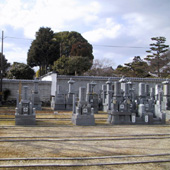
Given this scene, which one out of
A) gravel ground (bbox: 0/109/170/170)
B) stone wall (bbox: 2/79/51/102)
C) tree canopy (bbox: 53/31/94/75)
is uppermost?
tree canopy (bbox: 53/31/94/75)

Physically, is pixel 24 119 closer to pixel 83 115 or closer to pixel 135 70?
pixel 83 115

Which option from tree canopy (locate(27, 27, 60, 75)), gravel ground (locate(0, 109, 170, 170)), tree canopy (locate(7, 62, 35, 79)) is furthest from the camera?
tree canopy (locate(27, 27, 60, 75))

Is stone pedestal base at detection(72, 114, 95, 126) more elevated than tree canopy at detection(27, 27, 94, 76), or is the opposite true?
tree canopy at detection(27, 27, 94, 76)

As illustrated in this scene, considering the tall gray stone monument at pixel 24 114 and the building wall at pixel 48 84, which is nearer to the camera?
the tall gray stone monument at pixel 24 114

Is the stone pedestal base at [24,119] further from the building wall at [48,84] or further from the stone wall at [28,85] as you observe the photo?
the building wall at [48,84]

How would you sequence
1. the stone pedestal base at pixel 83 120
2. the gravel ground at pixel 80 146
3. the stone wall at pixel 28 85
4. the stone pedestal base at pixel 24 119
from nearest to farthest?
the gravel ground at pixel 80 146 → the stone pedestal base at pixel 24 119 → the stone pedestal base at pixel 83 120 → the stone wall at pixel 28 85

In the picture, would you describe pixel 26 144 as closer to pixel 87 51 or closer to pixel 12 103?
pixel 12 103

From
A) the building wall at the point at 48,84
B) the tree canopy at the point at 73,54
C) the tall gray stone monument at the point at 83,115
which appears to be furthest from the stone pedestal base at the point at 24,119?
the tree canopy at the point at 73,54

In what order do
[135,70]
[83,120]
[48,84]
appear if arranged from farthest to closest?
1. [135,70]
2. [48,84]
3. [83,120]

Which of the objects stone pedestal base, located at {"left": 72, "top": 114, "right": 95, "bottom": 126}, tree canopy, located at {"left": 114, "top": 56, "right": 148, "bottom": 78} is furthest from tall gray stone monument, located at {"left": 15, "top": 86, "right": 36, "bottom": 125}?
tree canopy, located at {"left": 114, "top": 56, "right": 148, "bottom": 78}

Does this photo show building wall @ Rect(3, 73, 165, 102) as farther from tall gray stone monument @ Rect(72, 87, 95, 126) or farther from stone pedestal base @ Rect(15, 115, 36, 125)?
tall gray stone monument @ Rect(72, 87, 95, 126)

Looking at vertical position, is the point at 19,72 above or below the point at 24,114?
above

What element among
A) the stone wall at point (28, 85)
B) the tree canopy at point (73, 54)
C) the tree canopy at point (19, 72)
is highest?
the tree canopy at point (73, 54)

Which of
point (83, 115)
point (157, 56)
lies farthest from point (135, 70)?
point (83, 115)
